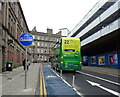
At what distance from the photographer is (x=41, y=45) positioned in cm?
7350

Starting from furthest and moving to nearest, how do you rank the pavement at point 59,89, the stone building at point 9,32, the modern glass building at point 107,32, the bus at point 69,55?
the modern glass building at point 107,32, the stone building at point 9,32, the bus at point 69,55, the pavement at point 59,89

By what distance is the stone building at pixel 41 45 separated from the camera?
70.3 m

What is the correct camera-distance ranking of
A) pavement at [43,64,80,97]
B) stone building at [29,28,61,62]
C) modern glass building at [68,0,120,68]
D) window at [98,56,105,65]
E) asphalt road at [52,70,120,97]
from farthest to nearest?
stone building at [29,28,61,62]
window at [98,56,105,65]
modern glass building at [68,0,120,68]
asphalt road at [52,70,120,97]
pavement at [43,64,80,97]

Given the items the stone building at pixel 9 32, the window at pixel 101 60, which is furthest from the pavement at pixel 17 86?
the window at pixel 101 60

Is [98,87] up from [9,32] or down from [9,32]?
down

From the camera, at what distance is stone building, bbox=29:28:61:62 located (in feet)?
231

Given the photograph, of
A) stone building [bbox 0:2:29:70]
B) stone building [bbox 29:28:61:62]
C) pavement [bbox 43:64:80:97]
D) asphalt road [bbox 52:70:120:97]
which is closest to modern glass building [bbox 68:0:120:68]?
asphalt road [bbox 52:70:120:97]

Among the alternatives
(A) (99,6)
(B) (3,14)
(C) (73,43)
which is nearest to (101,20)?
(A) (99,6)

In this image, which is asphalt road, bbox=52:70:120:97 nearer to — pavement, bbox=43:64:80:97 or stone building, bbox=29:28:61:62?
pavement, bbox=43:64:80:97

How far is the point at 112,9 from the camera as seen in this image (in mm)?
20500

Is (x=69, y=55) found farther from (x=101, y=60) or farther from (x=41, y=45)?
(x=41, y=45)

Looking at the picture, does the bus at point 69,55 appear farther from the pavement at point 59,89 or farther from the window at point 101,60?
the window at point 101,60

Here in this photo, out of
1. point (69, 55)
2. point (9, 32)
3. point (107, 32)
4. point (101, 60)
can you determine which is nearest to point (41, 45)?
point (101, 60)

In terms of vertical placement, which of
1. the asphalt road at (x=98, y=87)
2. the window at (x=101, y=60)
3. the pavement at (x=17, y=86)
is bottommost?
the asphalt road at (x=98, y=87)
